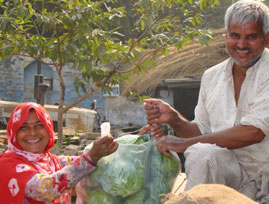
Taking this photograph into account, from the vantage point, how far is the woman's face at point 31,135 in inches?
87.9

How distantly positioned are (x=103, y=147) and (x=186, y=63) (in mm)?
4936

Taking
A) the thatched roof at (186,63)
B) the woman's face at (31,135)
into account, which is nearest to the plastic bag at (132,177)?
the woman's face at (31,135)

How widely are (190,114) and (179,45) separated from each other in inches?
131

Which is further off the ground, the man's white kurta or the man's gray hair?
the man's gray hair

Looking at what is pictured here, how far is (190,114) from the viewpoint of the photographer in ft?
23.7

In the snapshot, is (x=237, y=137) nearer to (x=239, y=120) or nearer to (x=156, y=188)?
(x=239, y=120)

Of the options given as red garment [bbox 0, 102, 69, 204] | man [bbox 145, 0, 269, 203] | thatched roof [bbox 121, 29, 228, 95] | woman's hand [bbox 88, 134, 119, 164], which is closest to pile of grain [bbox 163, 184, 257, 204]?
man [bbox 145, 0, 269, 203]

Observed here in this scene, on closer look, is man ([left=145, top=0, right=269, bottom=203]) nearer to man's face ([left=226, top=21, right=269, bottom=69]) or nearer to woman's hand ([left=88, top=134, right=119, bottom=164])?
man's face ([left=226, top=21, right=269, bottom=69])

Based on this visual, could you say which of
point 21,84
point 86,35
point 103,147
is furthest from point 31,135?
point 21,84

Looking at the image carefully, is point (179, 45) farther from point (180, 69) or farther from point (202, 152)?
point (180, 69)

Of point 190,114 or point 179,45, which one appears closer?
point 179,45

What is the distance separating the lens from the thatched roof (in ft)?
21.3

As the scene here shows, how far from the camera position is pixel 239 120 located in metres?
2.29

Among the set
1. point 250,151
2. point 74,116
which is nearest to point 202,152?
point 250,151
